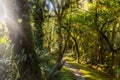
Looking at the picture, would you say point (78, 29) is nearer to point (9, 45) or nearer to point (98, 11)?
Answer: point (98, 11)

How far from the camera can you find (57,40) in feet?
92.6

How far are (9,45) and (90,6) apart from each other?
19.4 m

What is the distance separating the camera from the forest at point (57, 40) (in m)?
7.88

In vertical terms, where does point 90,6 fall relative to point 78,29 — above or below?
above

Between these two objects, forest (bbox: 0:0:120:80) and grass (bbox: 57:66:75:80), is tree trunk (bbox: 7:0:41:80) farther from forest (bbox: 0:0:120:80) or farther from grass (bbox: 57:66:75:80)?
grass (bbox: 57:66:75:80)

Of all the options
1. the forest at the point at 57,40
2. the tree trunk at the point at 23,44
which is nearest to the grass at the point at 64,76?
the forest at the point at 57,40

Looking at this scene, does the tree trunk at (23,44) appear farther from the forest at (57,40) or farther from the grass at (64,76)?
the grass at (64,76)

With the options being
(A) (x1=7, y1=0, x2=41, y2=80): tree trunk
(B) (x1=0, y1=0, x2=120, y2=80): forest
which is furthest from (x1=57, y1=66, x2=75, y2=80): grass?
(A) (x1=7, y1=0, x2=41, y2=80): tree trunk

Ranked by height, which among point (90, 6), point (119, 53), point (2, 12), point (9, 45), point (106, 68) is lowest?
point (106, 68)

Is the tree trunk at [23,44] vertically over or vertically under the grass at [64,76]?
over

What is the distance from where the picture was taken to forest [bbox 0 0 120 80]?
7883 millimetres

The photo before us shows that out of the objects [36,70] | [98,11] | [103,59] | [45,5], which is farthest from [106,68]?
[36,70]

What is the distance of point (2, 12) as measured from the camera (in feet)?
24.3

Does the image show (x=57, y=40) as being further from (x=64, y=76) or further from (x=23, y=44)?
(x=23, y=44)
